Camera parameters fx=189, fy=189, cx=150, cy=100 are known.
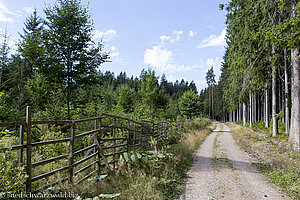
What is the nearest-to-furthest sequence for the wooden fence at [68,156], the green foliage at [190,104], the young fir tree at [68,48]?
the wooden fence at [68,156], the young fir tree at [68,48], the green foliage at [190,104]

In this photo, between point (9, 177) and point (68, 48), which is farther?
point (68, 48)

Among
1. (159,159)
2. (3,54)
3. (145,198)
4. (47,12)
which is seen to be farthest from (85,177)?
(3,54)

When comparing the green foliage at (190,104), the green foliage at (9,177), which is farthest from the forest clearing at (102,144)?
the green foliage at (190,104)

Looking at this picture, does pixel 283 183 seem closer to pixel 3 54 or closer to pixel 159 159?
pixel 159 159

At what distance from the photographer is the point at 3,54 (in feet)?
33.8

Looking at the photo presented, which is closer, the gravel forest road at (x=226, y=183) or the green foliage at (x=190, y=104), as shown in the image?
the gravel forest road at (x=226, y=183)

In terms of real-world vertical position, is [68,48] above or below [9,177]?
above

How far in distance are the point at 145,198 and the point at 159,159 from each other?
2.03 m

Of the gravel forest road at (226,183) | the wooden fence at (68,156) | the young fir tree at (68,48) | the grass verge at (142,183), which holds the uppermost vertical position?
the young fir tree at (68,48)

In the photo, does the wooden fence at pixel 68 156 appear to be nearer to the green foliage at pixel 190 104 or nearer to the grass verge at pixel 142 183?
the grass verge at pixel 142 183

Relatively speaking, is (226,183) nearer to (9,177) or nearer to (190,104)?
(9,177)

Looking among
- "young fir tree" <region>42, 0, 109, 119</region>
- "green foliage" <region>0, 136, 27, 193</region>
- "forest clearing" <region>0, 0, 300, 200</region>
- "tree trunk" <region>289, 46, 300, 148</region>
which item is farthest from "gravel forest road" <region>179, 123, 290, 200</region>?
"young fir tree" <region>42, 0, 109, 119</region>

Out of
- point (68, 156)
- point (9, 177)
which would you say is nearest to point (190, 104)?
point (68, 156)

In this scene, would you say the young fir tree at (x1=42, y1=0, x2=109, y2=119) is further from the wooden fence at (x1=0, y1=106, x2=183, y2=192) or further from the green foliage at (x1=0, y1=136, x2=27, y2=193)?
the green foliage at (x1=0, y1=136, x2=27, y2=193)
